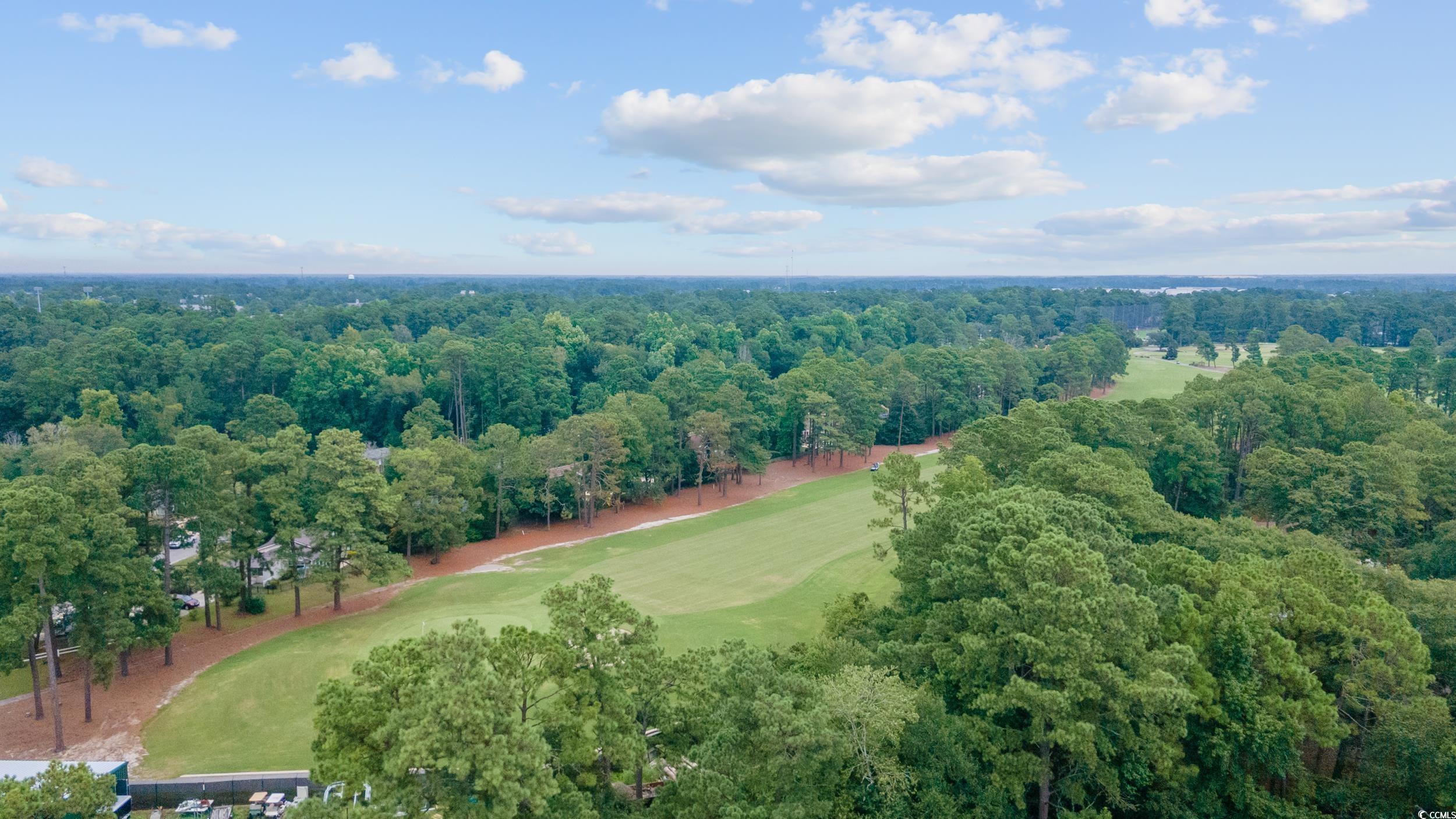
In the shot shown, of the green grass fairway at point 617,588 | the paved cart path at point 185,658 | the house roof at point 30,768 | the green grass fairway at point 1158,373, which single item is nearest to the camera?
the house roof at point 30,768

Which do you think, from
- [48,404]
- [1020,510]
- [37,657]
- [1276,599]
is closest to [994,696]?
[1020,510]

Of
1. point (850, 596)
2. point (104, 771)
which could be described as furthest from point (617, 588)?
point (104, 771)

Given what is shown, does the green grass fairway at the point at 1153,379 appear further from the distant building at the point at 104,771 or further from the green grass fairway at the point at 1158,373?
the distant building at the point at 104,771

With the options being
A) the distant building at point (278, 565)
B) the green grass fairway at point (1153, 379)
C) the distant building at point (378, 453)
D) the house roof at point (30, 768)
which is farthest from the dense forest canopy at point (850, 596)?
the green grass fairway at point (1153, 379)

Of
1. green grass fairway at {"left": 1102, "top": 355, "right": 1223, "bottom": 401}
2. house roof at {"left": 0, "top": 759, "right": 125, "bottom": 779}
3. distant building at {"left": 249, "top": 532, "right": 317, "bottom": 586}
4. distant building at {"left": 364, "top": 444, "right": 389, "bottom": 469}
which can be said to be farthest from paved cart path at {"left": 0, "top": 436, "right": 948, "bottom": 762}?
green grass fairway at {"left": 1102, "top": 355, "right": 1223, "bottom": 401}

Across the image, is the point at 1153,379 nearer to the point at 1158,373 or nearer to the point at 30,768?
the point at 1158,373

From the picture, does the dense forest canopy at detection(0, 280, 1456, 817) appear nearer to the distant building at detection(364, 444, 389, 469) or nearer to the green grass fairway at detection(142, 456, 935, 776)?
the distant building at detection(364, 444, 389, 469)
